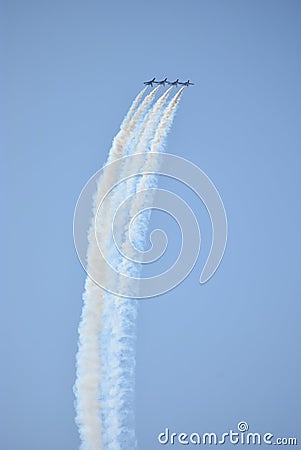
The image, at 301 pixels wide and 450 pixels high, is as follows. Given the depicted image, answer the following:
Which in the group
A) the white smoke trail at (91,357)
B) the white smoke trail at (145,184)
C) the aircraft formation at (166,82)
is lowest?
the white smoke trail at (91,357)

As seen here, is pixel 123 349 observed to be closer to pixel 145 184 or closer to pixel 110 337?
pixel 110 337

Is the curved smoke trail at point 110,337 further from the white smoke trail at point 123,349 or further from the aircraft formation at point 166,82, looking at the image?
the aircraft formation at point 166,82

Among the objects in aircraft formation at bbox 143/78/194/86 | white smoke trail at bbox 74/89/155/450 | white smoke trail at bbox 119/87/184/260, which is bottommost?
white smoke trail at bbox 74/89/155/450

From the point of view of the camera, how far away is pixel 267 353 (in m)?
7.97

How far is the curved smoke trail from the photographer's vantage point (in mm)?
7305

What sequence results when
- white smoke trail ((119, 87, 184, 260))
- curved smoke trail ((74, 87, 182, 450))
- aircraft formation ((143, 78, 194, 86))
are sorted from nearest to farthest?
curved smoke trail ((74, 87, 182, 450)), white smoke trail ((119, 87, 184, 260)), aircraft formation ((143, 78, 194, 86))

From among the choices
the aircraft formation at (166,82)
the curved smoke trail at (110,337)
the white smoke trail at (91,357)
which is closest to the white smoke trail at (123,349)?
the curved smoke trail at (110,337)

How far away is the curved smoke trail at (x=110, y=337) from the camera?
730 centimetres

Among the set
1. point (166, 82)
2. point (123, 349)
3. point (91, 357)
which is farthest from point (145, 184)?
point (91, 357)

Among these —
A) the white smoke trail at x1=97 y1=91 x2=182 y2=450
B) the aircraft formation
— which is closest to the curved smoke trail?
the white smoke trail at x1=97 y1=91 x2=182 y2=450

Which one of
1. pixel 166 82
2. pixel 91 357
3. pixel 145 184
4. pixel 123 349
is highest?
pixel 166 82

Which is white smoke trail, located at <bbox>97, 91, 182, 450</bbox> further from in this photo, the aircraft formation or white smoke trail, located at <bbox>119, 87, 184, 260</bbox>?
the aircraft formation

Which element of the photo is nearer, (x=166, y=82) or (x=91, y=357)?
(x=91, y=357)

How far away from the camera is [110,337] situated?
24.1 ft
